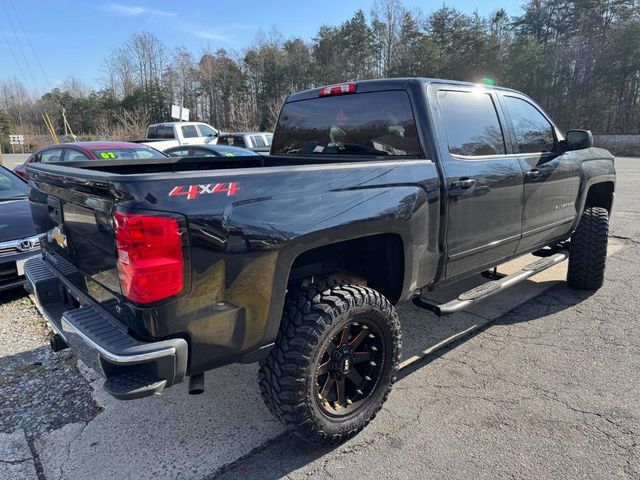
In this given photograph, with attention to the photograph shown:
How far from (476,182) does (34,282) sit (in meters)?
2.92

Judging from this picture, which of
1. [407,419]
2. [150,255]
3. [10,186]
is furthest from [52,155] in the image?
[407,419]

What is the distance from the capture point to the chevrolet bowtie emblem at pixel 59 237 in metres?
2.50

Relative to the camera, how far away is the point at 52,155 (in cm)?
886

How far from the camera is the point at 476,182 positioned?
10.2 ft

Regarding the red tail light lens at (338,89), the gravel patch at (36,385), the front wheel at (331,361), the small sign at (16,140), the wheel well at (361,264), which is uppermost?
the small sign at (16,140)

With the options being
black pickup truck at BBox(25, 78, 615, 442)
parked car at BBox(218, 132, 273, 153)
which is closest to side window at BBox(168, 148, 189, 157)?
parked car at BBox(218, 132, 273, 153)

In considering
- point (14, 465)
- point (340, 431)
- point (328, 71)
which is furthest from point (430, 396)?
point (328, 71)

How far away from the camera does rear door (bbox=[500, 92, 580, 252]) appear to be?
12.3ft

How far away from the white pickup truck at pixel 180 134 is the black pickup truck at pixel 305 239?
592 inches

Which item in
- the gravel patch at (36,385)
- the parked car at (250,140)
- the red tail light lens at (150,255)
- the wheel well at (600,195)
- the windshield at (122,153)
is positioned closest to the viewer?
the red tail light lens at (150,255)

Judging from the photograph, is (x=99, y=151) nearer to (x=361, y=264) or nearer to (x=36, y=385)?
(x=36, y=385)

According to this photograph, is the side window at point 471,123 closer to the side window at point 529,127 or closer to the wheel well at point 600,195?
the side window at point 529,127

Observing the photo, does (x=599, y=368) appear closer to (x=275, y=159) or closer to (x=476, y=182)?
(x=476, y=182)

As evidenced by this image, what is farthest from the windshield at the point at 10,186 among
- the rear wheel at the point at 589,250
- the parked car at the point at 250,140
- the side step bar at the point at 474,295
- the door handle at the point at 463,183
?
the parked car at the point at 250,140
